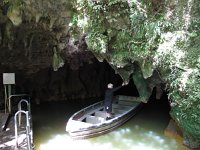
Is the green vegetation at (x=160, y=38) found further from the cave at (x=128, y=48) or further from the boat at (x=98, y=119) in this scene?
the boat at (x=98, y=119)

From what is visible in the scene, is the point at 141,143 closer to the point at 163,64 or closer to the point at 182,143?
the point at 182,143

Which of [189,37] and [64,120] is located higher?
[189,37]

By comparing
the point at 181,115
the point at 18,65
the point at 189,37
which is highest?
the point at 189,37

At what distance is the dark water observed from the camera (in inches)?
404

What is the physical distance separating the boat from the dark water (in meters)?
0.23

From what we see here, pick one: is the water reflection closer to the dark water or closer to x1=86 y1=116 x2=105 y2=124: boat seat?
the dark water

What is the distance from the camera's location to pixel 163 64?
9.04 meters

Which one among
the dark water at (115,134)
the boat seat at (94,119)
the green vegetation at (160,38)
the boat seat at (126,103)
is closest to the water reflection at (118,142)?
the dark water at (115,134)

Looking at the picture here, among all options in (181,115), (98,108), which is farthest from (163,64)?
(98,108)

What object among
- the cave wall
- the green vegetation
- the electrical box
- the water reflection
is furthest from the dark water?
the electrical box

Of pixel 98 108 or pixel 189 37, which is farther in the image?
pixel 98 108

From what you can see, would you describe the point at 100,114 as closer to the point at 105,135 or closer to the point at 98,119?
the point at 98,119

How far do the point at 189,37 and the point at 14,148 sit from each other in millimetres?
6050

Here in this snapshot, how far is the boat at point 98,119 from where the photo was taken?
34.5ft
